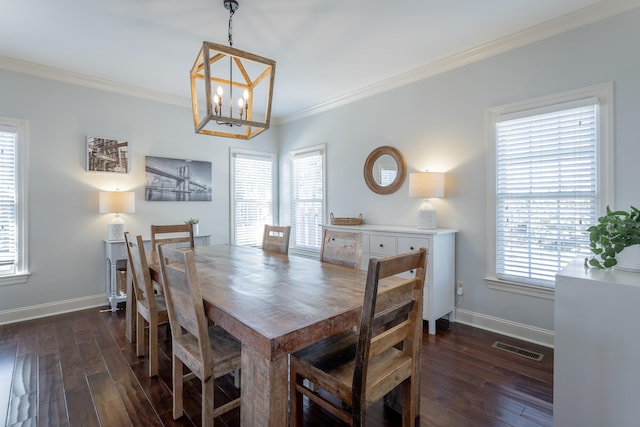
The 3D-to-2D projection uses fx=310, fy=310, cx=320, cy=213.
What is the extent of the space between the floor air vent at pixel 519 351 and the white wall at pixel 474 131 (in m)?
0.24

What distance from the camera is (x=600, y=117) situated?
243 centimetres

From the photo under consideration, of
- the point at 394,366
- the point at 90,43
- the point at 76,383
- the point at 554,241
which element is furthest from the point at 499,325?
the point at 90,43

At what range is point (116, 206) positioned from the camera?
3605 mm

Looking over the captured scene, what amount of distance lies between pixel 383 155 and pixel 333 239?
5.87ft

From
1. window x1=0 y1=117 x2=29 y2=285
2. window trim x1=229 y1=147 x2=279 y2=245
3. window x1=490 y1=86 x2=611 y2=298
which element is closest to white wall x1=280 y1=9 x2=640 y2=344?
window x1=490 y1=86 x2=611 y2=298

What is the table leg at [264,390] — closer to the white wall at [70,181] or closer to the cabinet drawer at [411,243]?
the cabinet drawer at [411,243]

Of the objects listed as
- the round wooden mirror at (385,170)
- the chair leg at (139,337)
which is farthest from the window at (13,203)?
the round wooden mirror at (385,170)

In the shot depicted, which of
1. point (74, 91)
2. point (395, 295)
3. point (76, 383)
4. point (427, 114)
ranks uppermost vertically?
point (74, 91)

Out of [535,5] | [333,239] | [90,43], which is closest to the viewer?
[535,5]

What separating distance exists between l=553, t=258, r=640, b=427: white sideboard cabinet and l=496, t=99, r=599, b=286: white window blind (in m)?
1.15

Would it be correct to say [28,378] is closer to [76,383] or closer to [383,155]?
[76,383]

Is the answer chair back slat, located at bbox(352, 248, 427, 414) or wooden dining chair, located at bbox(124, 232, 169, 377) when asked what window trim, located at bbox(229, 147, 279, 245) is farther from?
chair back slat, located at bbox(352, 248, 427, 414)

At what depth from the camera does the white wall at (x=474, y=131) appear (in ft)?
7.75

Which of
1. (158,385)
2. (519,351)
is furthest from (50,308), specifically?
(519,351)
